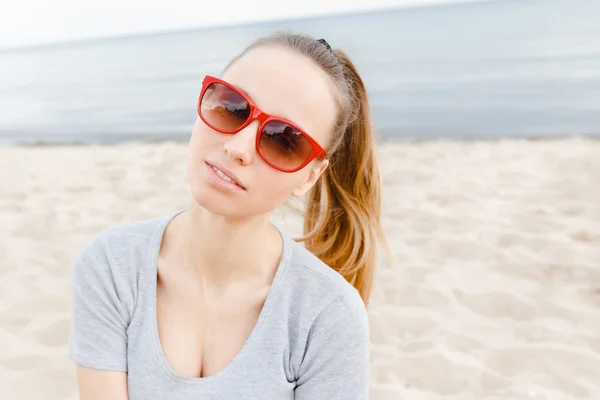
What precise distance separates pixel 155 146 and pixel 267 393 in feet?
24.1

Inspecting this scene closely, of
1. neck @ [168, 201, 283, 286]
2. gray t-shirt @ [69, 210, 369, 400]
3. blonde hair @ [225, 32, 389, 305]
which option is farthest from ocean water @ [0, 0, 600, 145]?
gray t-shirt @ [69, 210, 369, 400]

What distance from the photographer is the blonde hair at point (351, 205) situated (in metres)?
1.96

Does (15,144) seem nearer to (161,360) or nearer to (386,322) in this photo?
(386,322)

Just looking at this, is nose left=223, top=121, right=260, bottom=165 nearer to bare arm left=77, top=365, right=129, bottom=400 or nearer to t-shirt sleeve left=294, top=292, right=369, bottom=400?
t-shirt sleeve left=294, top=292, right=369, bottom=400

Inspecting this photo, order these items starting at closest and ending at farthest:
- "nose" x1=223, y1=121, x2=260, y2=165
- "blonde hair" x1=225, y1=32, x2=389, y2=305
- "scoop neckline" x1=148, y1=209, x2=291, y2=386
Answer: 1. "nose" x1=223, y1=121, x2=260, y2=165
2. "scoop neckline" x1=148, y1=209, x2=291, y2=386
3. "blonde hair" x1=225, y1=32, x2=389, y2=305

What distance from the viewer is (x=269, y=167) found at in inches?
60.1

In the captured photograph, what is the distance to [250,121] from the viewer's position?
1.49 metres

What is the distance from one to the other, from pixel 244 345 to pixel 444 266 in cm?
267

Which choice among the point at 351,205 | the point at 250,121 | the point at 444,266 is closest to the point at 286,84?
the point at 250,121

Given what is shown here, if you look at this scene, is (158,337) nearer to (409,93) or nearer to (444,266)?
(444,266)

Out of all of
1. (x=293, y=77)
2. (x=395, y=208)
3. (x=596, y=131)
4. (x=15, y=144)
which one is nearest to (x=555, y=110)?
(x=596, y=131)

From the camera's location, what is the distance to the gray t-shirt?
160 centimetres

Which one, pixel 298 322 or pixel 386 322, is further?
pixel 386 322

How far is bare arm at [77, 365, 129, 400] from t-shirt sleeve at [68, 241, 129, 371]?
0.02 m
